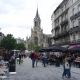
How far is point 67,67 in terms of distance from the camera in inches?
303

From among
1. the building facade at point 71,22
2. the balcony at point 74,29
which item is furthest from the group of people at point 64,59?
the building facade at point 71,22

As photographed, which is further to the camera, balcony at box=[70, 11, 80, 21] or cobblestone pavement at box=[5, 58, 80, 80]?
balcony at box=[70, 11, 80, 21]

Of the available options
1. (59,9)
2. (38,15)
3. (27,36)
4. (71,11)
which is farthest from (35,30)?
(71,11)

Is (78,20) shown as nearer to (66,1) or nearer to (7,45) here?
(66,1)

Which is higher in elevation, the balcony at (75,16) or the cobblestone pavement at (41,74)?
the balcony at (75,16)

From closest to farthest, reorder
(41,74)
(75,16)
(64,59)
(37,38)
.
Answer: (64,59) → (41,74) → (75,16) → (37,38)

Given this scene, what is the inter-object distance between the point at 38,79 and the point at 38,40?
7978 cm

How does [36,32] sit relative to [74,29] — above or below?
above

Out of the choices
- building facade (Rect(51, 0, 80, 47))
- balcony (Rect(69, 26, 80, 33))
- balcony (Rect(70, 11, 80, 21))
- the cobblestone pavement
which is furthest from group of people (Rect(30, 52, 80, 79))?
balcony (Rect(70, 11, 80, 21))

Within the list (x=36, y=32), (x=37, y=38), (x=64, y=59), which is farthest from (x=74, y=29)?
(x=36, y=32)

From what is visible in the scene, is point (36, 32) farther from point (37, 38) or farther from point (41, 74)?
point (41, 74)

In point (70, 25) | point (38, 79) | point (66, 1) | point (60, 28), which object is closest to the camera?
point (38, 79)

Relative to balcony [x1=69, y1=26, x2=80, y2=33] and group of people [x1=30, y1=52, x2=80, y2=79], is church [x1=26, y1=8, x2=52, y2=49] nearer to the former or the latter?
balcony [x1=69, y1=26, x2=80, y2=33]

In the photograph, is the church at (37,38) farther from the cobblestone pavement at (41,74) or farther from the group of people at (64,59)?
the cobblestone pavement at (41,74)
